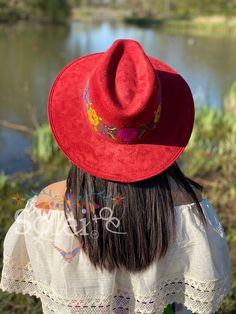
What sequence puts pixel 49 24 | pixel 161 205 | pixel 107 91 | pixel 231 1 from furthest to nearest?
pixel 231 1, pixel 49 24, pixel 161 205, pixel 107 91

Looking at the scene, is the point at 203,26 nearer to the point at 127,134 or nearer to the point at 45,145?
the point at 45,145

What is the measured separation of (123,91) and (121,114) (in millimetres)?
43

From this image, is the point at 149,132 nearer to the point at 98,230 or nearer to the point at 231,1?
the point at 98,230

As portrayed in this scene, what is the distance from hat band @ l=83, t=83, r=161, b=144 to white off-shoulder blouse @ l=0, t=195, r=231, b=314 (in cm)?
19

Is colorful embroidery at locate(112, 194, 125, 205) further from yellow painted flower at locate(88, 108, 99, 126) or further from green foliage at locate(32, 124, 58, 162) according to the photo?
green foliage at locate(32, 124, 58, 162)

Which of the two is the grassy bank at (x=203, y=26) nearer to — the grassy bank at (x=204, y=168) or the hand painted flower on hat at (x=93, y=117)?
the grassy bank at (x=204, y=168)

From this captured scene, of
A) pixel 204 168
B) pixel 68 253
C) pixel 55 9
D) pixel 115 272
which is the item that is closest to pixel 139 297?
pixel 115 272

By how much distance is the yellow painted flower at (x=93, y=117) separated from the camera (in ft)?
2.25

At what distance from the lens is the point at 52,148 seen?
10.6 feet

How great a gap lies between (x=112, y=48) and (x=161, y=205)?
1.05ft

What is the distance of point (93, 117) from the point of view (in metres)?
0.69

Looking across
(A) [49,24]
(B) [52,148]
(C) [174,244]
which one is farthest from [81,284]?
(A) [49,24]

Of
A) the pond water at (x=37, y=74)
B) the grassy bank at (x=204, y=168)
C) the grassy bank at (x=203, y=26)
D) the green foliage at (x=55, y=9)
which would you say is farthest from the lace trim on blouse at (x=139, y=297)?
the grassy bank at (x=203, y=26)

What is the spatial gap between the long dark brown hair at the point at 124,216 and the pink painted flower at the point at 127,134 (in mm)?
94
